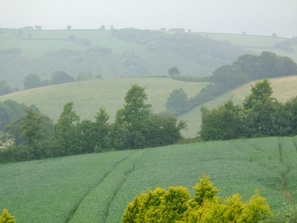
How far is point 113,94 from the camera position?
120688 millimetres

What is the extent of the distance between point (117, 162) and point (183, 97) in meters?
55.3

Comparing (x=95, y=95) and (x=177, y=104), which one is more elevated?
(x=95, y=95)

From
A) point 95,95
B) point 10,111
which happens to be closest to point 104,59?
point 95,95

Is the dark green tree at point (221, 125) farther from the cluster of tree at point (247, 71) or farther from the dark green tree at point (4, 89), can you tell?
the dark green tree at point (4, 89)

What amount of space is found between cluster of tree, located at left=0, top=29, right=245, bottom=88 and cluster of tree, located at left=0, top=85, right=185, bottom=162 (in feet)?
355

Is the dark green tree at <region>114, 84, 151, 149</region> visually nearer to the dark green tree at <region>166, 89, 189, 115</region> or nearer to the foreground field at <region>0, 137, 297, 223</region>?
the foreground field at <region>0, 137, 297, 223</region>

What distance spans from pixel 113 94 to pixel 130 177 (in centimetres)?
7883

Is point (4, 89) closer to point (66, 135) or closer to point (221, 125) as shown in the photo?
point (66, 135)

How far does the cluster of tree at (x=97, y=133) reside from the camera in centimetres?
6372

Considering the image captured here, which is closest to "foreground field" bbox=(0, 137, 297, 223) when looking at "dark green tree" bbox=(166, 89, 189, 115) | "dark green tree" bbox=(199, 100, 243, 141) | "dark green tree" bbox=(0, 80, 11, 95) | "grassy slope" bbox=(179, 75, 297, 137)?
"dark green tree" bbox=(199, 100, 243, 141)

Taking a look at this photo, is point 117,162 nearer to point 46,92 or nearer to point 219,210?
point 219,210

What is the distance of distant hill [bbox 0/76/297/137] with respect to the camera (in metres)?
102

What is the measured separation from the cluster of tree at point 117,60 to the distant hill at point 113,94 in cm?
4732

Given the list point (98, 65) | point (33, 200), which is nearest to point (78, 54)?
point (98, 65)
